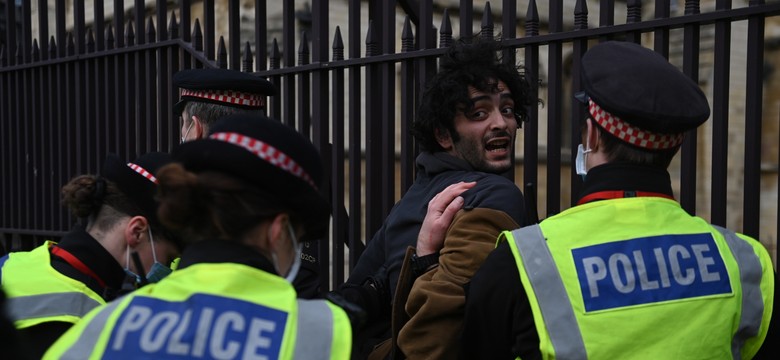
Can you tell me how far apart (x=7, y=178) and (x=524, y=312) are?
552cm

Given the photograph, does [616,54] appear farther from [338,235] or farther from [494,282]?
[338,235]

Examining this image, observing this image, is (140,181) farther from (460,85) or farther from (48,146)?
(48,146)

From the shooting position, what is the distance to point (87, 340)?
174 cm

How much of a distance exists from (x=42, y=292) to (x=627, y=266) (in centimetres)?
158

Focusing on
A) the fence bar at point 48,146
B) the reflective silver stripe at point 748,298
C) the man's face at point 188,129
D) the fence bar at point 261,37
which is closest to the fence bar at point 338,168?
the fence bar at point 261,37

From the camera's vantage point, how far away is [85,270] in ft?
8.87

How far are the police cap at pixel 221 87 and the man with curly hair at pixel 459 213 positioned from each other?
0.79 meters

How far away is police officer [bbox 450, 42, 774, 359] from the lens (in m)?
2.15

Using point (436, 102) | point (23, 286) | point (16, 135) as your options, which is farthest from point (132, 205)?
point (16, 135)

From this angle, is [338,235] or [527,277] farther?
[338,235]

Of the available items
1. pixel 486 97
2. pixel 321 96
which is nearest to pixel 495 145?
pixel 486 97

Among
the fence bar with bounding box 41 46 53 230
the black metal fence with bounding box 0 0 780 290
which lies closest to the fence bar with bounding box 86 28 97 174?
the black metal fence with bounding box 0 0 780 290

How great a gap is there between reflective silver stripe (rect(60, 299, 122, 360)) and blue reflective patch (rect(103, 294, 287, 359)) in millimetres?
33

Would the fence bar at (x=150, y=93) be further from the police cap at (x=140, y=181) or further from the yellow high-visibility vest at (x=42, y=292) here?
the yellow high-visibility vest at (x=42, y=292)
